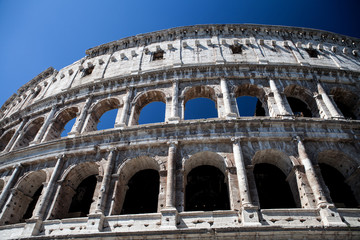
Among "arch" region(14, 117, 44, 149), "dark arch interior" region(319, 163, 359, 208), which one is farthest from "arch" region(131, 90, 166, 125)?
"dark arch interior" region(319, 163, 359, 208)

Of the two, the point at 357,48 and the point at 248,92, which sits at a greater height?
the point at 357,48

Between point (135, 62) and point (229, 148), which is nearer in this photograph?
point (229, 148)

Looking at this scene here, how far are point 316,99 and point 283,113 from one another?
2.41 m

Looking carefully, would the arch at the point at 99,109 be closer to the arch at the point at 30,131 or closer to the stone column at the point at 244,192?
the arch at the point at 30,131

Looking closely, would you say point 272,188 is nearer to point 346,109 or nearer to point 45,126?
point 346,109

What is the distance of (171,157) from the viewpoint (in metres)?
8.77

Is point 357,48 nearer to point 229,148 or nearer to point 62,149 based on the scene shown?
point 229,148

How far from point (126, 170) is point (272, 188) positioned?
19.3 feet

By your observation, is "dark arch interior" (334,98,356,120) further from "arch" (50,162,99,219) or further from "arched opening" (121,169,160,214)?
"arch" (50,162,99,219)

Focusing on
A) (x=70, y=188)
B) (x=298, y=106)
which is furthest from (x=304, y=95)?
(x=70, y=188)

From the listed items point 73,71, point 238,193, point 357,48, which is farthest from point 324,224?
point 73,71

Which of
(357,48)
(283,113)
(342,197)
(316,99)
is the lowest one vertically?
(342,197)

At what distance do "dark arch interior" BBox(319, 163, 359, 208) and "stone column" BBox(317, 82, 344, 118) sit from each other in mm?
2254

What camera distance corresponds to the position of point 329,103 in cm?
1091
